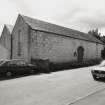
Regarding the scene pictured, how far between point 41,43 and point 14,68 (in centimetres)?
797

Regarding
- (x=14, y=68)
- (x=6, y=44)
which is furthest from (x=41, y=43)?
(x=6, y=44)

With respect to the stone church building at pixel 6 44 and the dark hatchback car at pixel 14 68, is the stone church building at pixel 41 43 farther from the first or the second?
the dark hatchback car at pixel 14 68

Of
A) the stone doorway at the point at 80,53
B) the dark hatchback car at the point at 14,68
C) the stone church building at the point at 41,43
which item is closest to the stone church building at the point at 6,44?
the stone church building at the point at 41,43

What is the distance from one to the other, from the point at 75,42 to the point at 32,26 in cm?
991

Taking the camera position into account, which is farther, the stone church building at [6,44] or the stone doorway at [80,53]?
the stone doorway at [80,53]

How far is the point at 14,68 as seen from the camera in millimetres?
12461

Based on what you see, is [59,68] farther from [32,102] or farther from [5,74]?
[32,102]

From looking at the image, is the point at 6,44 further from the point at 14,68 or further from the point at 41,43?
the point at 14,68

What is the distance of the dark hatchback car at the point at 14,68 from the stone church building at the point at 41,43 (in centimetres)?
456

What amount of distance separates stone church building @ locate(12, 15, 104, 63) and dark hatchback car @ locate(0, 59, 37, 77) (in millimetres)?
4558

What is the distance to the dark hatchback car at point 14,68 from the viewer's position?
39.1ft

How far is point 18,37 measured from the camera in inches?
864

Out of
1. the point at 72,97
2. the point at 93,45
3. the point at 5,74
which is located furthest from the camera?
the point at 93,45

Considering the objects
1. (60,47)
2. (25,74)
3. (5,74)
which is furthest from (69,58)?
(5,74)
